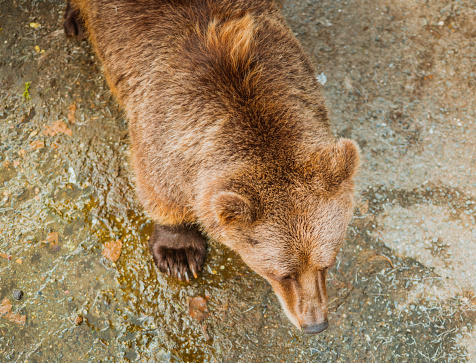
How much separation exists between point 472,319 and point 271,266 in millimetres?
2161

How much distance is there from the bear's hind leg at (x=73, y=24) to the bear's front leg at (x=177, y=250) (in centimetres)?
228

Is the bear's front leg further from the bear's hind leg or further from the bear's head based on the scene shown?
the bear's hind leg

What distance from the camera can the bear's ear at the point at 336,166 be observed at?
2510 millimetres

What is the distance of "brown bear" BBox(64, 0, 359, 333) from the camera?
8.09 ft

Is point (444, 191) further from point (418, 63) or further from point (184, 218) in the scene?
point (184, 218)

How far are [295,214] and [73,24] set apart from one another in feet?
11.1

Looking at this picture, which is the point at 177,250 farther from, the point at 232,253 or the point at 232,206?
the point at 232,206

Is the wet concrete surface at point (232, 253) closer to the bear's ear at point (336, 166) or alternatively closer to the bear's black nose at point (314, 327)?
the bear's black nose at point (314, 327)

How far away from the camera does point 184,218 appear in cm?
322

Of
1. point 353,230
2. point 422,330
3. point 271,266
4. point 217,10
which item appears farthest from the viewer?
point 353,230

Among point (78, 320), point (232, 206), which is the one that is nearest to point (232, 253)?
point (78, 320)

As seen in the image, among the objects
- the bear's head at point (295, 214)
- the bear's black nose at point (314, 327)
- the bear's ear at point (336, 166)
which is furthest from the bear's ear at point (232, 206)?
the bear's black nose at point (314, 327)

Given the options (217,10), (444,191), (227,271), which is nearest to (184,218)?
(227,271)

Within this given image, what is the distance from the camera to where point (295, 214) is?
243 centimetres
